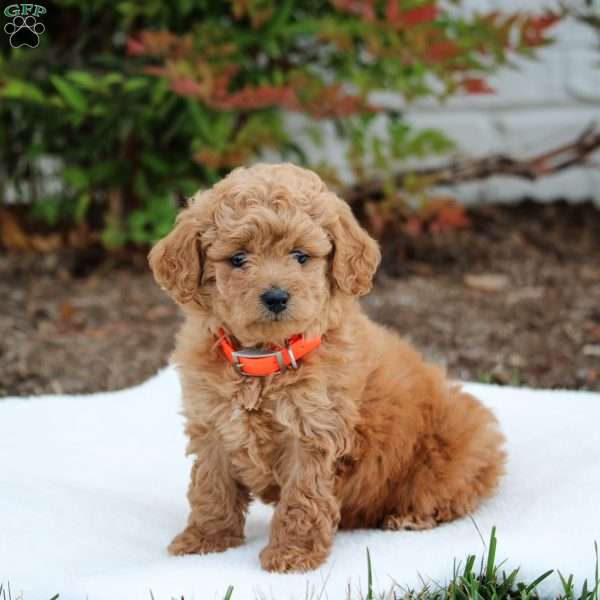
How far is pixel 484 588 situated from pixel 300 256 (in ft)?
3.93

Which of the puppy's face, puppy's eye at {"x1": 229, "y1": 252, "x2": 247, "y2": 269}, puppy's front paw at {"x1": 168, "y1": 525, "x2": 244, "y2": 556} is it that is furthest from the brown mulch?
puppy's eye at {"x1": 229, "y1": 252, "x2": 247, "y2": 269}

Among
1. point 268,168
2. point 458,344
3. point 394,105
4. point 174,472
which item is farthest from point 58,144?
point 268,168

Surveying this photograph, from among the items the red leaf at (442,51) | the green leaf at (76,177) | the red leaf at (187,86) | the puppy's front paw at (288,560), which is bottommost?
the green leaf at (76,177)

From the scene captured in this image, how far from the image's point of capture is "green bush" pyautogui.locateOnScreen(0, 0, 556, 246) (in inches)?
245

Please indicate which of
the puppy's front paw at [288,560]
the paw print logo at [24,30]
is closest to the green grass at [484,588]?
the puppy's front paw at [288,560]

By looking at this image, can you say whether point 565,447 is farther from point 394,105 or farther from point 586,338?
point 394,105

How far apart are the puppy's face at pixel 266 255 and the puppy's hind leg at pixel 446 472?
0.66 m

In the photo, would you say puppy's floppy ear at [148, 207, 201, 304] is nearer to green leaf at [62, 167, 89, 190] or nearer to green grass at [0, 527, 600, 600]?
green grass at [0, 527, 600, 600]

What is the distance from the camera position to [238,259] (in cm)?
314

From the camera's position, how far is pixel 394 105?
8219 mm

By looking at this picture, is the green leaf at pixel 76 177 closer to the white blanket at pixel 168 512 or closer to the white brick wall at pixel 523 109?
the white brick wall at pixel 523 109

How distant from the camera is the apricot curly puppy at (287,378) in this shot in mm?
3105

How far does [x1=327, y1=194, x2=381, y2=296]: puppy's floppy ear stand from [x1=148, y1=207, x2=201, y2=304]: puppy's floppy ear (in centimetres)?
45

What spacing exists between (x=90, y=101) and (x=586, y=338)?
3.73 metres
